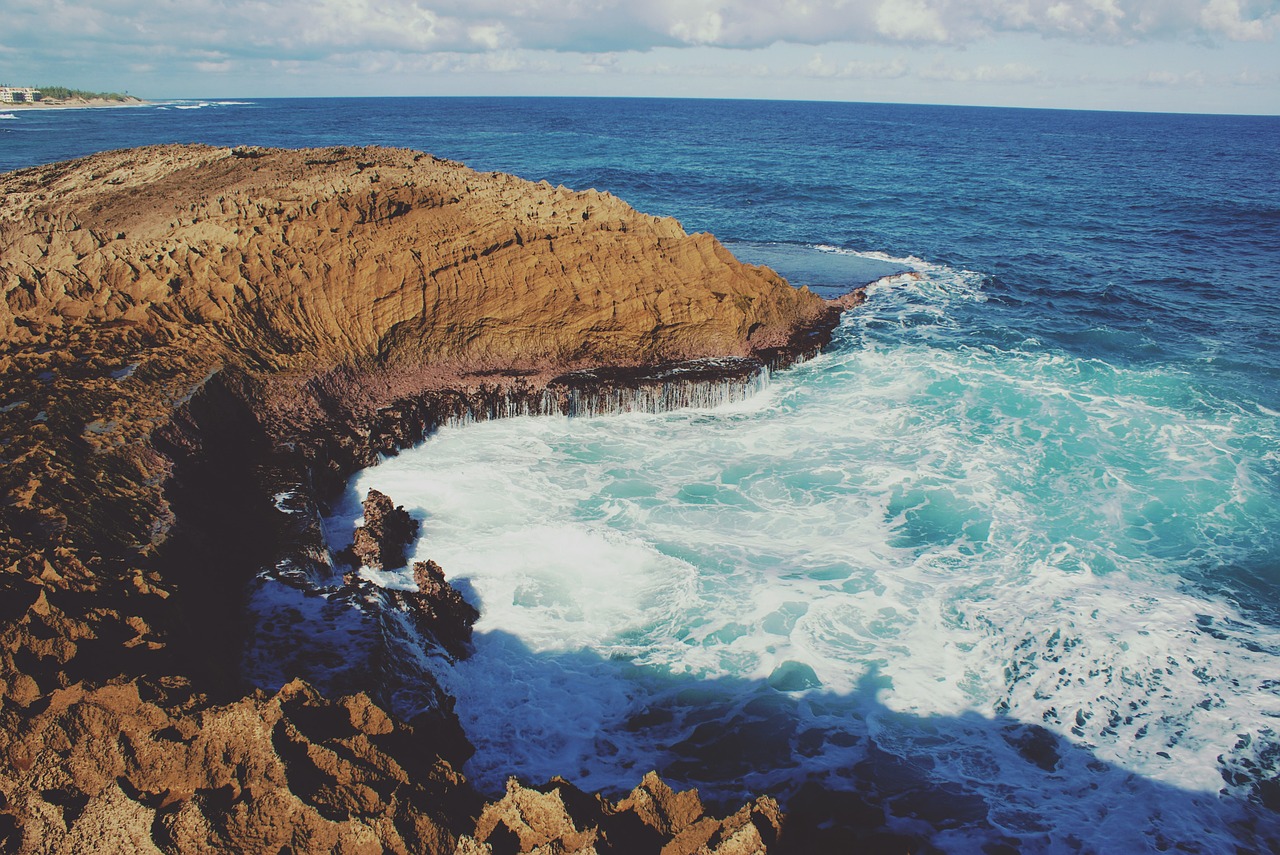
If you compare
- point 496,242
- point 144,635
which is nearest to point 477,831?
point 144,635

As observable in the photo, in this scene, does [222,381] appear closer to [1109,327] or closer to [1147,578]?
[1147,578]

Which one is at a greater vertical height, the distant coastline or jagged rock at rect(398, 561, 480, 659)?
the distant coastline

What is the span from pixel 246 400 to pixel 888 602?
428 inches

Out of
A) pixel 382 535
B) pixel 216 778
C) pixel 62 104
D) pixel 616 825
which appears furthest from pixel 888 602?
pixel 62 104

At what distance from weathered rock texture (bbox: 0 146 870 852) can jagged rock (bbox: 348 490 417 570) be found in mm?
618

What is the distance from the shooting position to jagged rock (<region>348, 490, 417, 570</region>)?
9.99m

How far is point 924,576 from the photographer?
10.4 meters

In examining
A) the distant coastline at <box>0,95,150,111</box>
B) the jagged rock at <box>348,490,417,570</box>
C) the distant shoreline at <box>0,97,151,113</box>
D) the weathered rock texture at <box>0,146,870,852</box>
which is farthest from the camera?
the distant coastline at <box>0,95,150,111</box>

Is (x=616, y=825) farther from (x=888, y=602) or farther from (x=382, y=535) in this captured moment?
(x=382, y=535)

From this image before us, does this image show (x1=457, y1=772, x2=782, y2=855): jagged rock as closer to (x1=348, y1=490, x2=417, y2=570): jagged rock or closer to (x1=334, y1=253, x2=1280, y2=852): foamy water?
(x1=334, y1=253, x2=1280, y2=852): foamy water

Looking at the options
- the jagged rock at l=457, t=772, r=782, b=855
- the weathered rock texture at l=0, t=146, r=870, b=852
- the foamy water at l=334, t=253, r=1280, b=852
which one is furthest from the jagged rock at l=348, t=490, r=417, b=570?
the jagged rock at l=457, t=772, r=782, b=855

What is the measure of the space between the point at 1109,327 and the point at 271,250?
880 inches

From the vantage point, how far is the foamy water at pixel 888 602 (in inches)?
292

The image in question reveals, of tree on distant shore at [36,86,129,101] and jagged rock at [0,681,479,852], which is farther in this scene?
tree on distant shore at [36,86,129,101]
